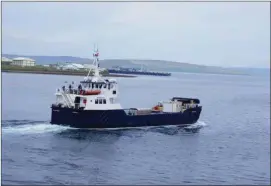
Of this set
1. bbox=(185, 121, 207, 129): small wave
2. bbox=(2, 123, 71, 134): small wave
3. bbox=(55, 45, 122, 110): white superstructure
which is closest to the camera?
bbox=(2, 123, 71, 134): small wave

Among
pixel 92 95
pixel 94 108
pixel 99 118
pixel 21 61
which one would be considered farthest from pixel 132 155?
pixel 21 61

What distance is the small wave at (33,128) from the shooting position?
3294cm

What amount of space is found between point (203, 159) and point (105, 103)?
1103 centimetres

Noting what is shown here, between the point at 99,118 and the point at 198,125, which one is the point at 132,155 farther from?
the point at 198,125

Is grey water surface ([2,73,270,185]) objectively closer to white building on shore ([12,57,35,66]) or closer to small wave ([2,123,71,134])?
small wave ([2,123,71,134])

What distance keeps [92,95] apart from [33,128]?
504 centimetres

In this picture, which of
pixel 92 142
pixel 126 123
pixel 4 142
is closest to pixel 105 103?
pixel 126 123

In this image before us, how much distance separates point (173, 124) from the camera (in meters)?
41.3

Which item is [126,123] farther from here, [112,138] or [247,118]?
[247,118]

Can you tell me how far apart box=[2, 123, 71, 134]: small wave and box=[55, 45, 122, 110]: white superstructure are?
196 centimetres

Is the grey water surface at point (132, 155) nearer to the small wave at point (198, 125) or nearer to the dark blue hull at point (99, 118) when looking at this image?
the dark blue hull at point (99, 118)

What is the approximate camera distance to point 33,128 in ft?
115

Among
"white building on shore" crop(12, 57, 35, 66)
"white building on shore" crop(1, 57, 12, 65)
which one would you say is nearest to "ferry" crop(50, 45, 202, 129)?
"white building on shore" crop(1, 57, 12, 65)

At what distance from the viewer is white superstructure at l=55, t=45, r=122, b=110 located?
3631cm
